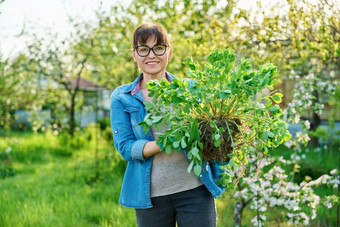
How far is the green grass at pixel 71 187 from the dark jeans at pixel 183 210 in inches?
70.2

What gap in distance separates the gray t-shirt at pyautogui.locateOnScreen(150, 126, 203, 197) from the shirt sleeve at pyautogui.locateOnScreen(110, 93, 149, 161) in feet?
0.38

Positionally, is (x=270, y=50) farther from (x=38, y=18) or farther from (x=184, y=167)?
(x=38, y=18)

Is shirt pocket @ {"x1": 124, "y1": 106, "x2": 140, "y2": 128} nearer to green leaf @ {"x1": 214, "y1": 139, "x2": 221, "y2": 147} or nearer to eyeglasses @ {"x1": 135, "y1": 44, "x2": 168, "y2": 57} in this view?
eyeglasses @ {"x1": 135, "y1": 44, "x2": 168, "y2": 57}

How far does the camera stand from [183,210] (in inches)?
78.9

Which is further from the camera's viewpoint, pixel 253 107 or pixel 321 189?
pixel 321 189

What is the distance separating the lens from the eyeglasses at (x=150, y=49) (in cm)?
205

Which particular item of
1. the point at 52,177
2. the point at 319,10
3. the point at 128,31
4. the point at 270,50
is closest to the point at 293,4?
the point at 319,10

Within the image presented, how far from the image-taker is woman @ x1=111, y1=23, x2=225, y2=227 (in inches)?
78.2

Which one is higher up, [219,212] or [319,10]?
[319,10]

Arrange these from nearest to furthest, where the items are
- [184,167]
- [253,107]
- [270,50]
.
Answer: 1. [253,107]
2. [184,167]
3. [270,50]

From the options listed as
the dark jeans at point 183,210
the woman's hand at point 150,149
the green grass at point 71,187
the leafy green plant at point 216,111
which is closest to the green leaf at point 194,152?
the leafy green plant at point 216,111

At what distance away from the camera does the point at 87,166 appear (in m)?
6.87

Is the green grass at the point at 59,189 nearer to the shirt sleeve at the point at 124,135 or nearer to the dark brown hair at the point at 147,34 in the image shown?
the shirt sleeve at the point at 124,135

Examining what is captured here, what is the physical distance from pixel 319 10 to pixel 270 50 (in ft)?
2.20
